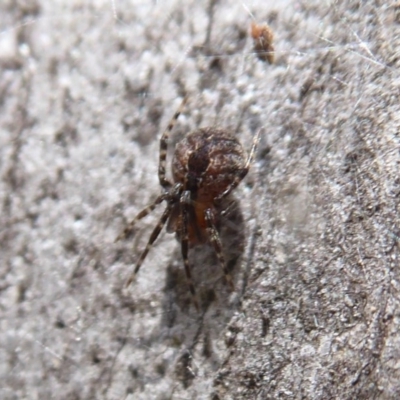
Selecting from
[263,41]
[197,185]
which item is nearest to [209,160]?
[197,185]

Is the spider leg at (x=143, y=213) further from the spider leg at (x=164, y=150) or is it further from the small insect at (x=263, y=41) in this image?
the small insect at (x=263, y=41)

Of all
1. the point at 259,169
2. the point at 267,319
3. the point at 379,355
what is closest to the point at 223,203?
the point at 259,169

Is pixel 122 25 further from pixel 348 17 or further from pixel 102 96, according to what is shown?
pixel 348 17

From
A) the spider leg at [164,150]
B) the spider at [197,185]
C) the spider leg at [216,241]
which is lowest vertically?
the spider leg at [216,241]

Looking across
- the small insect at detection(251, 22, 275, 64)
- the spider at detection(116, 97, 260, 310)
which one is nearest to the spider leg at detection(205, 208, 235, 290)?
the spider at detection(116, 97, 260, 310)

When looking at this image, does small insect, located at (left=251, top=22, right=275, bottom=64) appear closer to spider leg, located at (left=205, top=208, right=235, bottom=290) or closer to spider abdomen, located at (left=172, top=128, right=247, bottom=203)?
spider abdomen, located at (left=172, top=128, right=247, bottom=203)

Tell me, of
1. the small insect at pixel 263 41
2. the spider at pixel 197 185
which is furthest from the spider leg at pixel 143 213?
the small insect at pixel 263 41
